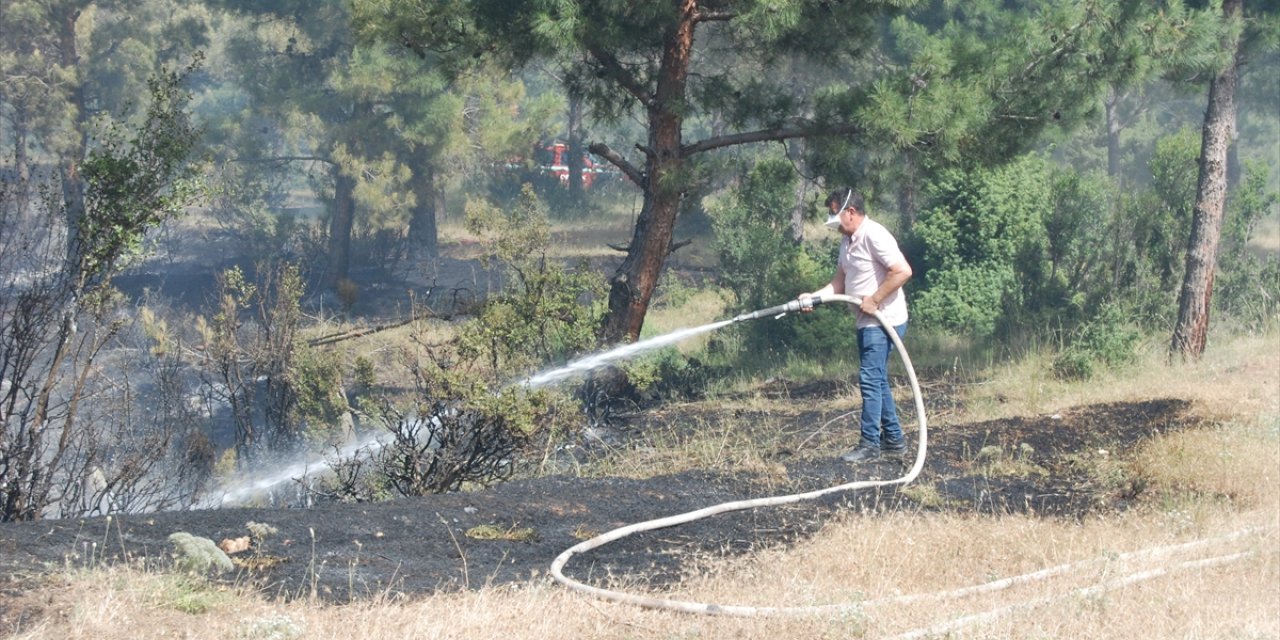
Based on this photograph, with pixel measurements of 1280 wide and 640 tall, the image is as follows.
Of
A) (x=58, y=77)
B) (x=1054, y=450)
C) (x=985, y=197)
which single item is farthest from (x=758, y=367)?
(x=58, y=77)

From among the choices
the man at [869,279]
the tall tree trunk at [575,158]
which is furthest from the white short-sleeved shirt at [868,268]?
the tall tree trunk at [575,158]

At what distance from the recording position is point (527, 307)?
10094 millimetres

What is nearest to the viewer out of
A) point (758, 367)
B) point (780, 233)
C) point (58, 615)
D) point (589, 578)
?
point (58, 615)

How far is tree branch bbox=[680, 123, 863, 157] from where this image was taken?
40.6 ft

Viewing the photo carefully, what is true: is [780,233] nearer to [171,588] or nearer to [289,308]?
[289,308]

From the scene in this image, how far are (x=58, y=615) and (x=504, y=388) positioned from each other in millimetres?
4592

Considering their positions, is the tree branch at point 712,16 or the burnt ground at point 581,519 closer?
the burnt ground at point 581,519

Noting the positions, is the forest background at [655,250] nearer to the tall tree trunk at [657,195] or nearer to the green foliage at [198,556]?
the tall tree trunk at [657,195]

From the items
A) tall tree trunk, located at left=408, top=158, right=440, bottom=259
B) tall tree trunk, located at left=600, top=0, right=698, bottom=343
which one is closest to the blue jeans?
tall tree trunk, located at left=600, top=0, right=698, bottom=343

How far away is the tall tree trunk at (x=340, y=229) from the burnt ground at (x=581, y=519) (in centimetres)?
2313

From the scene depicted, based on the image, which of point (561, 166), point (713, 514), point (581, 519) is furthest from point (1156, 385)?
point (561, 166)

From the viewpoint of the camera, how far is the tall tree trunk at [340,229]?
31.3 meters

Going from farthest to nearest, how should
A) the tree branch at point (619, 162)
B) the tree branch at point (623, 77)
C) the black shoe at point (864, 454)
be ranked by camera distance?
the tree branch at point (619, 162) < the tree branch at point (623, 77) < the black shoe at point (864, 454)

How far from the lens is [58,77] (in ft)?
97.9
